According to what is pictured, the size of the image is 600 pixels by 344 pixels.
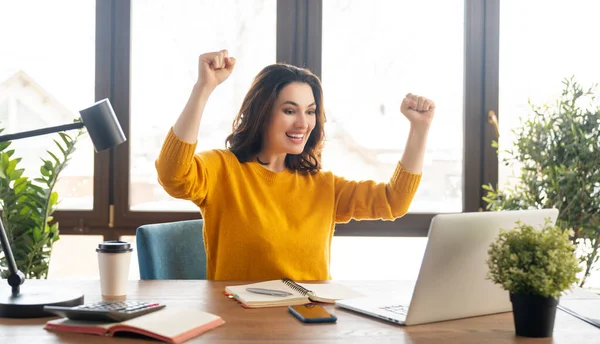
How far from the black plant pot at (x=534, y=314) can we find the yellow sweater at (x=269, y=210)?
2.92 ft

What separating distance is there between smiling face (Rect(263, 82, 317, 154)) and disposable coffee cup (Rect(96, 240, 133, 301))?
2.47 feet

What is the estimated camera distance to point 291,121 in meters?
2.17

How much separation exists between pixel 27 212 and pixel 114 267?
1673 millimetres

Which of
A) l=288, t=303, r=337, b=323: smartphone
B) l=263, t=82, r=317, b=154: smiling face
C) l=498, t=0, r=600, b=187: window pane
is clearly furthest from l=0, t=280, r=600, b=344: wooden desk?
l=498, t=0, r=600, b=187: window pane

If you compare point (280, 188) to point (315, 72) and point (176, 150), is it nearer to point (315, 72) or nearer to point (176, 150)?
point (176, 150)

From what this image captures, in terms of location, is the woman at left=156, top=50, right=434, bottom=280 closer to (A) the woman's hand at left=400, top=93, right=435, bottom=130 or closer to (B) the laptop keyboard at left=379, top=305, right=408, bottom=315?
(A) the woman's hand at left=400, top=93, right=435, bottom=130

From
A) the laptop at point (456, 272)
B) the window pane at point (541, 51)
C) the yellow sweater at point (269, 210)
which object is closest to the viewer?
the laptop at point (456, 272)

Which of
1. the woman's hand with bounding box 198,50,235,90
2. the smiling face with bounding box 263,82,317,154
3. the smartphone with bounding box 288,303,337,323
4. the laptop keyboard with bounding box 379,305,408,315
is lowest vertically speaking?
the laptop keyboard with bounding box 379,305,408,315

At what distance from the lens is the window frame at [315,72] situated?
343cm

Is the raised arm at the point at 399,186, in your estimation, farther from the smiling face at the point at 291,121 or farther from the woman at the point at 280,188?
the smiling face at the point at 291,121

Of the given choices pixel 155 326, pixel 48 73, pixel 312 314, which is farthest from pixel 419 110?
pixel 48 73

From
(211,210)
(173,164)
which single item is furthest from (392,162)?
(173,164)

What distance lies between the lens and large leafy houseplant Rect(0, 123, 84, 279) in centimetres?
298

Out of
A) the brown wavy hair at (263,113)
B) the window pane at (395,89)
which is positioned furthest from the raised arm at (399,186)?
the window pane at (395,89)
